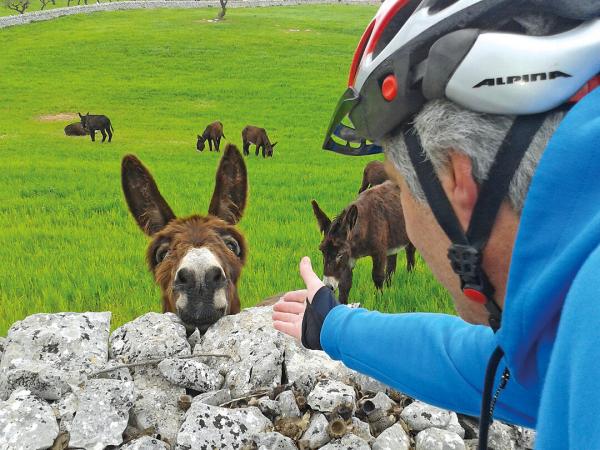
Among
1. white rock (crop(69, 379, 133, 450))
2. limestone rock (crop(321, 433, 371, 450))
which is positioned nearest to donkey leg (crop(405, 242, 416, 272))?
limestone rock (crop(321, 433, 371, 450))

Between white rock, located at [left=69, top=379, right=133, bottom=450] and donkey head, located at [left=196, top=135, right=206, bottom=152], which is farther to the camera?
donkey head, located at [left=196, top=135, right=206, bottom=152]

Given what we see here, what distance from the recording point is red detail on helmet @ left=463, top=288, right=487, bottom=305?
1.46 m

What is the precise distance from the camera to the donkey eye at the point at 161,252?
4109 millimetres

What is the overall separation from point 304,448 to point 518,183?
2.38 metres

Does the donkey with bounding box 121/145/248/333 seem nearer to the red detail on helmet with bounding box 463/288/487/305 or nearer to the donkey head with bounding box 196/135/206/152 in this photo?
the red detail on helmet with bounding box 463/288/487/305

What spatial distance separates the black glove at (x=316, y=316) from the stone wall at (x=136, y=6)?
61.0 m

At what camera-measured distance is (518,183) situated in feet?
4.00

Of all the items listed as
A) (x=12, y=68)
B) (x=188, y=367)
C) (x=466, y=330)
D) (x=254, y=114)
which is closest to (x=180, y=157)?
(x=254, y=114)

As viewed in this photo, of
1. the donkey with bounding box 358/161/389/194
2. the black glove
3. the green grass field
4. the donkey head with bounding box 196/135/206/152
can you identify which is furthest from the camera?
the donkey head with bounding box 196/135/206/152

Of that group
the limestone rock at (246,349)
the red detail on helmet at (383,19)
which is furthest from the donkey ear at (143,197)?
the red detail on helmet at (383,19)

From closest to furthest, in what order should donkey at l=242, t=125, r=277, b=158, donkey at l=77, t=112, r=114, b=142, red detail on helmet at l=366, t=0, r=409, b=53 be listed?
red detail on helmet at l=366, t=0, r=409, b=53
donkey at l=242, t=125, r=277, b=158
donkey at l=77, t=112, r=114, b=142

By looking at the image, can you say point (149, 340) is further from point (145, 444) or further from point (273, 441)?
point (273, 441)

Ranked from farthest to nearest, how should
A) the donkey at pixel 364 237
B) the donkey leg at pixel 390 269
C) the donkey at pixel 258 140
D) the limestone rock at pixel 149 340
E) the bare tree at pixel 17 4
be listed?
1. the bare tree at pixel 17 4
2. the donkey at pixel 258 140
3. the donkey leg at pixel 390 269
4. the donkey at pixel 364 237
5. the limestone rock at pixel 149 340

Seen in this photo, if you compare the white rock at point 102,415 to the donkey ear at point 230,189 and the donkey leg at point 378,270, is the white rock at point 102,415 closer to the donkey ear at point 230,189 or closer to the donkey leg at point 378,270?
the donkey ear at point 230,189
